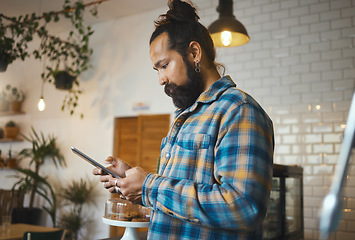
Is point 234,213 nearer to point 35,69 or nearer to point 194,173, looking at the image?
point 194,173

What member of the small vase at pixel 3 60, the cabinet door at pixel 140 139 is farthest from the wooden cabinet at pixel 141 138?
the small vase at pixel 3 60

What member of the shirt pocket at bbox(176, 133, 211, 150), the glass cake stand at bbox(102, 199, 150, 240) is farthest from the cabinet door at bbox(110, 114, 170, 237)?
the shirt pocket at bbox(176, 133, 211, 150)

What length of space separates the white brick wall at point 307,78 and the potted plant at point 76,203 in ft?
8.81

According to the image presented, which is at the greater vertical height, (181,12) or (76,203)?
(181,12)

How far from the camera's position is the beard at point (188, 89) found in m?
1.22

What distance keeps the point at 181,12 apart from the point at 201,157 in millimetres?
516

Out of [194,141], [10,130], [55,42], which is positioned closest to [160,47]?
[194,141]

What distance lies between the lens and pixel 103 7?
5367 mm

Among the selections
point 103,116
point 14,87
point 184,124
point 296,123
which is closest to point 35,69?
point 14,87

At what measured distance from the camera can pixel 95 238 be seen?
544 cm

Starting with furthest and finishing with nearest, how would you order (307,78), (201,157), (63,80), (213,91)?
(63,80) < (307,78) < (213,91) < (201,157)

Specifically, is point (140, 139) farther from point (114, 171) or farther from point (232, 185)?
point (232, 185)

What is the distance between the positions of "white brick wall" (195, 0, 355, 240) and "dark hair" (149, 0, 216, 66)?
8.58 feet

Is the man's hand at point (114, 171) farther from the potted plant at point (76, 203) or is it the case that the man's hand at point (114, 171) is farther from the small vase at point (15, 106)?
the small vase at point (15, 106)
